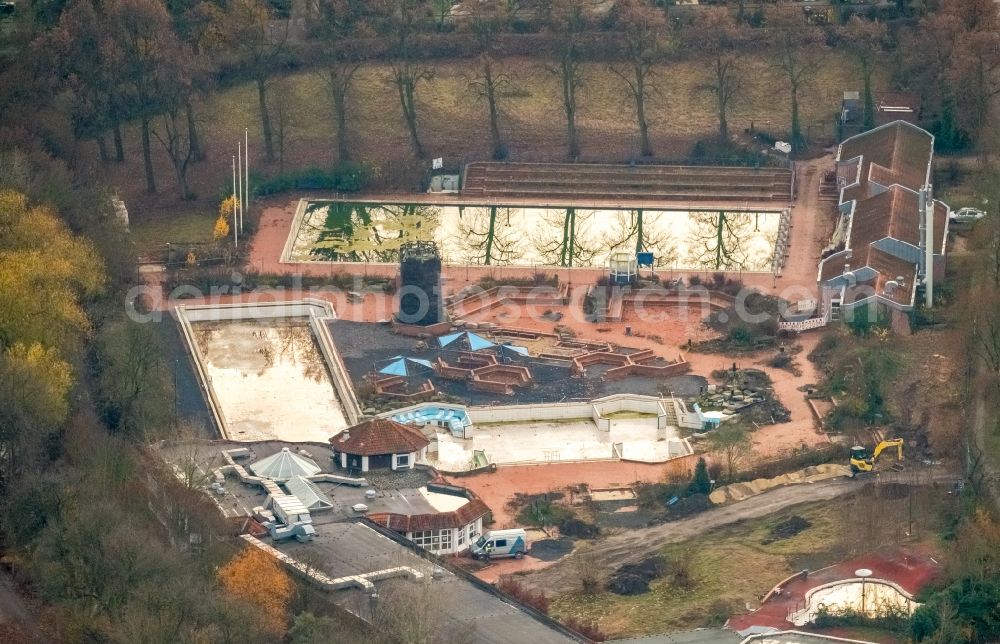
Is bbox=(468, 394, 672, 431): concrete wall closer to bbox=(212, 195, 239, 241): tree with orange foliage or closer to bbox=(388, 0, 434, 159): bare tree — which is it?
bbox=(212, 195, 239, 241): tree with orange foliage

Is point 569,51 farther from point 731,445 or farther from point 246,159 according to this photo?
point 731,445

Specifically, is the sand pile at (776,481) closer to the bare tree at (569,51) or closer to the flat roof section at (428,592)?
the flat roof section at (428,592)

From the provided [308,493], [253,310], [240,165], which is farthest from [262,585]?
[240,165]

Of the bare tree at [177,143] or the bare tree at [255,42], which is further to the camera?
the bare tree at [255,42]

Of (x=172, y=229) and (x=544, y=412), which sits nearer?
(x=544, y=412)

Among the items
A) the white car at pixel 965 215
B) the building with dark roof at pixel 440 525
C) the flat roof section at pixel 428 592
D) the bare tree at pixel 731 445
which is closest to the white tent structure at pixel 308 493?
the building with dark roof at pixel 440 525

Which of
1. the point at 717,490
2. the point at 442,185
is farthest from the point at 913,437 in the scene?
the point at 442,185

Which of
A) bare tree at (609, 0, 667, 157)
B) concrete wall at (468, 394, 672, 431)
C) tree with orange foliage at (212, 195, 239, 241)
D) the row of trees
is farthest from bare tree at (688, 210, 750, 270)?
tree with orange foliage at (212, 195, 239, 241)
